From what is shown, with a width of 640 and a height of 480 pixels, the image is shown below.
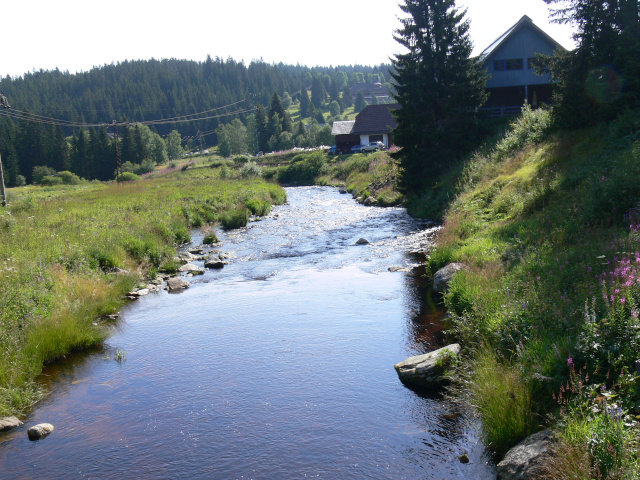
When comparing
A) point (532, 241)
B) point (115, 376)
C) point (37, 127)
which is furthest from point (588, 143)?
point (37, 127)

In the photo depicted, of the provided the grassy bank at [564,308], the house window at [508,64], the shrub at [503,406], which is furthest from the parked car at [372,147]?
the shrub at [503,406]

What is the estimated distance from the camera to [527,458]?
588 centimetres

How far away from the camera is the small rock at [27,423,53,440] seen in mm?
7773

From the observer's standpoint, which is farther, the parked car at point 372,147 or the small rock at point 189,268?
the parked car at point 372,147

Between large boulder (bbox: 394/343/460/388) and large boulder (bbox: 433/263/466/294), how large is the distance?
4.10 meters

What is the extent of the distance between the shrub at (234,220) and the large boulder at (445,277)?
17019 millimetres

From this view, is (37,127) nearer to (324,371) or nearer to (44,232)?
(44,232)

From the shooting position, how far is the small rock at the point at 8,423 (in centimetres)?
799

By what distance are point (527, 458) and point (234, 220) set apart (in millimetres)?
24573

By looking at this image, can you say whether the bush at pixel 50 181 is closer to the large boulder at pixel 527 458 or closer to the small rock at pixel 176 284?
the small rock at pixel 176 284

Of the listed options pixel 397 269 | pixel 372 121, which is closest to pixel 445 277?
pixel 397 269

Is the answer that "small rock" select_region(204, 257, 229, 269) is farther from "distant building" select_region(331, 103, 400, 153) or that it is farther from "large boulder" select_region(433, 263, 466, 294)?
"distant building" select_region(331, 103, 400, 153)

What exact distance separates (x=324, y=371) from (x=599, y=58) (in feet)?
63.9

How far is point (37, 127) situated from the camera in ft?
340
